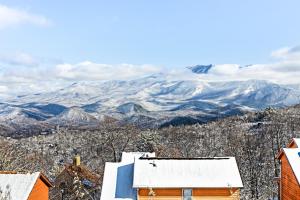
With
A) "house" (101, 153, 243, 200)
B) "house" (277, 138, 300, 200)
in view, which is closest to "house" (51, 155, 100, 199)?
"house" (101, 153, 243, 200)

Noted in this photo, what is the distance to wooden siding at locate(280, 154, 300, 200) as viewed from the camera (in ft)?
99.7

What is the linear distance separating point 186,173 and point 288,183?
25.0ft

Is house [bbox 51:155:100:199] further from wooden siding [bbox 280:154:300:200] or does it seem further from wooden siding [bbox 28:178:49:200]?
wooden siding [bbox 280:154:300:200]

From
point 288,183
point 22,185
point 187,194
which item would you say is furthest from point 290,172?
point 22,185

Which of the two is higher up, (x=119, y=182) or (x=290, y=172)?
(x=290, y=172)

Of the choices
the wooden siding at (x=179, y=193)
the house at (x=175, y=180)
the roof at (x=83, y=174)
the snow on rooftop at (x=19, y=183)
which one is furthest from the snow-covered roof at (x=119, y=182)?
the roof at (x=83, y=174)

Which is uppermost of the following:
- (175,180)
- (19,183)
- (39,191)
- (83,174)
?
(83,174)

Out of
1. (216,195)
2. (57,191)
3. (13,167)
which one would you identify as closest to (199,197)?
(216,195)

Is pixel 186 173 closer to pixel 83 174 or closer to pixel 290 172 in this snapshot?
pixel 290 172

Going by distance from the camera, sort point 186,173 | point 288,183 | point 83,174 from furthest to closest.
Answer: point 83,174, point 186,173, point 288,183

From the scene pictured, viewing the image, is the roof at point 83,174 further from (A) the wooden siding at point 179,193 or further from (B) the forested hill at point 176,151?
(A) the wooden siding at point 179,193

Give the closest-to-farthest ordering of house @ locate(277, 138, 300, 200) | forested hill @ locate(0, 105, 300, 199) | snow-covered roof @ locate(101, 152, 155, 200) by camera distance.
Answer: house @ locate(277, 138, 300, 200) → snow-covered roof @ locate(101, 152, 155, 200) → forested hill @ locate(0, 105, 300, 199)

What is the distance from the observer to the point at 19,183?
3228 cm

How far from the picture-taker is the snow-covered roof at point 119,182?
3475cm
